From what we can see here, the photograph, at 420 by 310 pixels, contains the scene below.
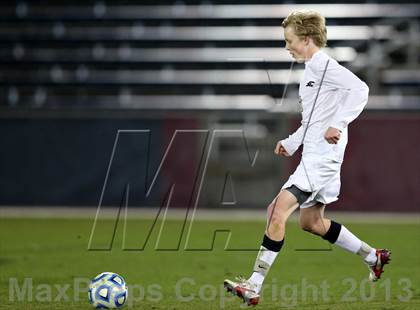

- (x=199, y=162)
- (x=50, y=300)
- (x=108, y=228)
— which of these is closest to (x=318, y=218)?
(x=50, y=300)

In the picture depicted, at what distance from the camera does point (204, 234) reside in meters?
10.8

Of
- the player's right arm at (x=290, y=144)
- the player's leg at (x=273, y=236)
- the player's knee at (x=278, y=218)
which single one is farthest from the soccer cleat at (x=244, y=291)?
the player's right arm at (x=290, y=144)

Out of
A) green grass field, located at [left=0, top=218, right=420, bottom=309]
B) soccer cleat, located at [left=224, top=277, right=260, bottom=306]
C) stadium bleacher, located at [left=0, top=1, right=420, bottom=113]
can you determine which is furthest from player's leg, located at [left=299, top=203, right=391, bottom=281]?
stadium bleacher, located at [left=0, top=1, right=420, bottom=113]

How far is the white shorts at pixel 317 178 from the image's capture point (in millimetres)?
5441

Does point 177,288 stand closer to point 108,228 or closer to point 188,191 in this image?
point 108,228

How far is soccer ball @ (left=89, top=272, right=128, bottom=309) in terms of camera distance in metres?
5.50

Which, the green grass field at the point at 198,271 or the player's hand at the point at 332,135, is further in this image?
the green grass field at the point at 198,271

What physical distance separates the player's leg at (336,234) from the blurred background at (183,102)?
7.48 metres

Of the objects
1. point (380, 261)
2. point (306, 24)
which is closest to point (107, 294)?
point (380, 261)

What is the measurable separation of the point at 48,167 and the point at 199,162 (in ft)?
7.89

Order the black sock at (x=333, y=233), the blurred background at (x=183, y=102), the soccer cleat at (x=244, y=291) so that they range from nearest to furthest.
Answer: the soccer cleat at (x=244, y=291) → the black sock at (x=333, y=233) → the blurred background at (x=183, y=102)

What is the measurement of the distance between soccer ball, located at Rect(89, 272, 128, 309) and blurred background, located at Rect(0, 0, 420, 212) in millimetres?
7721

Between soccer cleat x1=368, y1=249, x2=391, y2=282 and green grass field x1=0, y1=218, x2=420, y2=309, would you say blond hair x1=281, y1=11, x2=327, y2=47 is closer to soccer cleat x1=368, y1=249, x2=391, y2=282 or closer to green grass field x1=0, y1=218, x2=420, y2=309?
soccer cleat x1=368, y1=249, x2=391, y2=282
